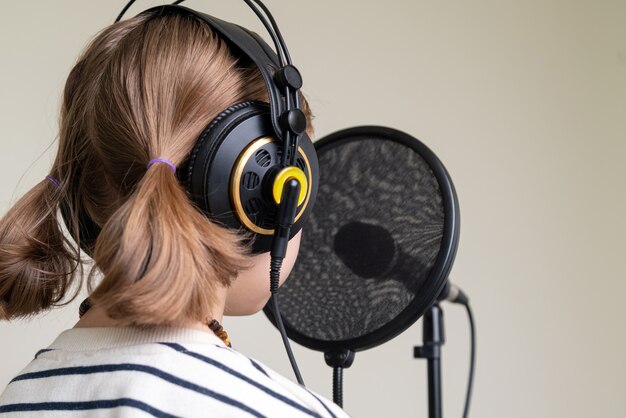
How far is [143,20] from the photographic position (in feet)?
2.30

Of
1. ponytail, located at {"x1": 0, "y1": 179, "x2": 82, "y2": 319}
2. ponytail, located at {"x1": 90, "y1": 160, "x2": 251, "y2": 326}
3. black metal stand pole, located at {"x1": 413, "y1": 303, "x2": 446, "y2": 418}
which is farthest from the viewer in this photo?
black metal stand pole, located at {"x1": 413, "y1": 303, "x2": 446, "y2": 418}

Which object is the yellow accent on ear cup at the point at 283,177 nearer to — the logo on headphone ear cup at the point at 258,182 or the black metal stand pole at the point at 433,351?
the logo on headphone ear cup at the point at 258,182

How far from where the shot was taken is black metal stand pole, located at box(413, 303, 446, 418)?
87cm

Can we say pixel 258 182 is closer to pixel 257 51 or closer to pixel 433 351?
pixel 257 51

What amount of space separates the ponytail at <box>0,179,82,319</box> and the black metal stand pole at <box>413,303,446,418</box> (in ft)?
1.35

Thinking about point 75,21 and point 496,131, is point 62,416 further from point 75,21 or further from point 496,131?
point 496,131

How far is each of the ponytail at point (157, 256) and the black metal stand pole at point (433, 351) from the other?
37cm

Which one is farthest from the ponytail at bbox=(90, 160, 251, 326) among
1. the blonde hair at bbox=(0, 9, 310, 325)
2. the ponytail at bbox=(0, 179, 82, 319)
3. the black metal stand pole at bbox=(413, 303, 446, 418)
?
the black metal stand pole at bbox=(413, 303, 446, 418)

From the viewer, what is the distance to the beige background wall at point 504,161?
4.73 ft

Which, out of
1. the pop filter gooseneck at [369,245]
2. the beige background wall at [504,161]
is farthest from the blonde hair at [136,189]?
the beige background wall at [504,161]

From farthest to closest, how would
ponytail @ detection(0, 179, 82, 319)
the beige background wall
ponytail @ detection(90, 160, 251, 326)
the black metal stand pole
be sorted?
the beige background wall → the black metal stand pole → ponytail @ detection(0, 179, 82, 319) → ponytail @ detection(90, 160, 251, 326)

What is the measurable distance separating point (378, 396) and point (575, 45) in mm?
840

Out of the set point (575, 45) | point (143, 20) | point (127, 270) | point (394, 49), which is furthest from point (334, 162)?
point (575, 45)

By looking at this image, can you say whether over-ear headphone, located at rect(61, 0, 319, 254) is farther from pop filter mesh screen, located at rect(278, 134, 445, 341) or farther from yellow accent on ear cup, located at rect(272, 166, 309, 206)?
pop filter mesh screen, located at rect(278, 134, 445, 341)
